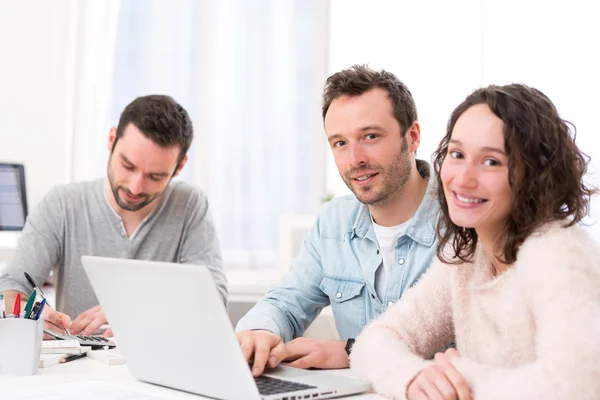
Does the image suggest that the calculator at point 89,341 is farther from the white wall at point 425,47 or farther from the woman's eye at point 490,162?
the white wall at point 425,47

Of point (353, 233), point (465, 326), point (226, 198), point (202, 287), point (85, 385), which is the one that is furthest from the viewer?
point (226, 198)

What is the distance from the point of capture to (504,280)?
1.26m

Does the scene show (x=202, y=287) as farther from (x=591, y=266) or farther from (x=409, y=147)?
(x=409, y=147)

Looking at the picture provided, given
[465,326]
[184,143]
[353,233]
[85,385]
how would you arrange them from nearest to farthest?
1. [85,385]
2. [465,326]
3. [353,233]
4. [184,143]

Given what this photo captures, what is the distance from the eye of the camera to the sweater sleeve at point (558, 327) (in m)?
1.01

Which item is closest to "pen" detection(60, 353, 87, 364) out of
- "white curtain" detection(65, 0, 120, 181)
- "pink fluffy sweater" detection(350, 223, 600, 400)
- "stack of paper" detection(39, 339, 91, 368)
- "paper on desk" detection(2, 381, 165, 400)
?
"stack of paper" detection(39, 339, 91, 368)

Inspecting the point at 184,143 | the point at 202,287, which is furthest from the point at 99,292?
the point at 184,143

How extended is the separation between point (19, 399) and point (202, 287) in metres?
0.34

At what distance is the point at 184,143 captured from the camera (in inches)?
95.6

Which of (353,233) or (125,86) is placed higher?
(125,86)

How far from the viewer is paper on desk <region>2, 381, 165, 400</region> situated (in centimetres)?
111

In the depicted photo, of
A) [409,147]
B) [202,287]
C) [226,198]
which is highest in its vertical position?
[409,147]

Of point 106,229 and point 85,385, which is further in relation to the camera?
point 106,229

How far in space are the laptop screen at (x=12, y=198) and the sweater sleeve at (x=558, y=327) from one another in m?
2.31
